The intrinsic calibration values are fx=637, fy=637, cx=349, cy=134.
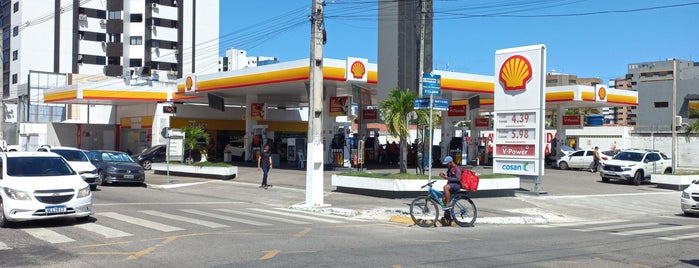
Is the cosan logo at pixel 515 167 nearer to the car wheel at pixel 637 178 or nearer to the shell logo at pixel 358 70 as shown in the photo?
the shell logo at pixel 358 70

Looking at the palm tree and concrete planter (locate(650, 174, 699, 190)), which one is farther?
concrete planter (locate(650, 174, 699, 190))

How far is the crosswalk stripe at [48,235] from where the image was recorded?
10.9 metres

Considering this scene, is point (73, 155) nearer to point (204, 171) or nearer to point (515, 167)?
point (204, 171)

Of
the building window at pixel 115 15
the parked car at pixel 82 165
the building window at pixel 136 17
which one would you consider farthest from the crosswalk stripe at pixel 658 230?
the building window at pixel 115 15

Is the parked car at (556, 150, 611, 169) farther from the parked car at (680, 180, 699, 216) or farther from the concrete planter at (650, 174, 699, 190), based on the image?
the parked car at (680, 180, 699, 216)

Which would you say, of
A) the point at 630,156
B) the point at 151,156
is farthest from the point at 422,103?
the point at 151,156

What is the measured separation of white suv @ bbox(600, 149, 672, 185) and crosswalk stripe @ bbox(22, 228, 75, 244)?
26.0 m

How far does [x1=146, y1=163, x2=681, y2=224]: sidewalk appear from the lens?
17.1 metres

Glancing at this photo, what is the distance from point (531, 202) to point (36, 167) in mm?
14832

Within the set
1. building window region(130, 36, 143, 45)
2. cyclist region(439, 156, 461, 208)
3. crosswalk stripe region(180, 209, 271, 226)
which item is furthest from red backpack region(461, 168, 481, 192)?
building window region(130, 36, 143, 45)

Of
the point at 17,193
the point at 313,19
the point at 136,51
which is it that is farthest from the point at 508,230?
the point at 136,51

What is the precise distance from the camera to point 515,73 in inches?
926

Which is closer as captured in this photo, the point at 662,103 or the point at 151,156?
the point at 151,156

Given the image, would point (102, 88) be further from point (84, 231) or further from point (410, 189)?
point (84, 231)
